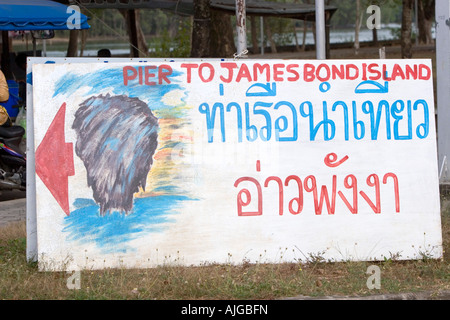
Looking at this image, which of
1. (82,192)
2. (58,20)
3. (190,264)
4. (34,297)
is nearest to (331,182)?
(190,264)

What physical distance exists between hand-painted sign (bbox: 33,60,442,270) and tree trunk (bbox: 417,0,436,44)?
36.8m

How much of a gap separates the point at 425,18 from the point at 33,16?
117 feet

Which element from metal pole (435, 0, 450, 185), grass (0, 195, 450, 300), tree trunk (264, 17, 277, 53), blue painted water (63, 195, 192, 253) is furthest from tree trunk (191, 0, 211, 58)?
tree trunk (264, 17, 277, 53)

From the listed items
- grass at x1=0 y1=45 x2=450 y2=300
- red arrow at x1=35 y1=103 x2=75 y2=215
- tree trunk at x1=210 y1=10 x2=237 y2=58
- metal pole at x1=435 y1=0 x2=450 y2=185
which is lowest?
grass at x1=0 y1=45 x2=450 y2=300

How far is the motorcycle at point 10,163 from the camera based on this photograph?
9.92 m

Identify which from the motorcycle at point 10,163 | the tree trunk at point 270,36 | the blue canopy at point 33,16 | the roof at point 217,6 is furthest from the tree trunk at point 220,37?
the tree trunk at point 270,36

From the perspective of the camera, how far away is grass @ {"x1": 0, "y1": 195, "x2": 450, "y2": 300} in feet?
18.6

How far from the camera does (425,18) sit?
4628cm

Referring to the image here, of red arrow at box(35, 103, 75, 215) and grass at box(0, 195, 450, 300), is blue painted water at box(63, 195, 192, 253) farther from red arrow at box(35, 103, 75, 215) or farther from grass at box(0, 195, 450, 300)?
grass at box(0, 195, 450, 300)

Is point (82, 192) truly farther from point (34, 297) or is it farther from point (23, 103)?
point (23, 103)

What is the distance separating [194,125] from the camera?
640 cm

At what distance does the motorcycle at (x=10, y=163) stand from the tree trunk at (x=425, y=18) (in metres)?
34.9

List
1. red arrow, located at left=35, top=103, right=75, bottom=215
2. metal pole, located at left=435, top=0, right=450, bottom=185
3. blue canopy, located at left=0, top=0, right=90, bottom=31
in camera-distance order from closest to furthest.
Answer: red arrow, located at left=35, top=103, right=75, bottom=215 < metal pole, located at left=435, top=0, right=450, bottom=185 < blue canopy, located at left=0, top=0, right=90, bottom=31

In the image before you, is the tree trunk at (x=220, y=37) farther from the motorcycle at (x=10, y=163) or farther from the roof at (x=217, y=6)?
the motorcycle at (x=10, y=163)
